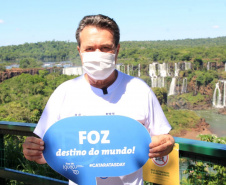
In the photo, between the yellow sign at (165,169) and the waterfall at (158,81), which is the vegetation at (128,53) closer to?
the waterfall at (158,81)

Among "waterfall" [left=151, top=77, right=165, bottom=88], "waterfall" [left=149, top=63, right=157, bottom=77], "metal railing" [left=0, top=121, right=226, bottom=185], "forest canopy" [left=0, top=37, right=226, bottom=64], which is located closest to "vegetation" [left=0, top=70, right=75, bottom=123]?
"forest canopy" [left=0, top=37, right=226, bottom=64]

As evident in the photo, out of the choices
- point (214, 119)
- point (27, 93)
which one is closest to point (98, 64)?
point (27, 93)

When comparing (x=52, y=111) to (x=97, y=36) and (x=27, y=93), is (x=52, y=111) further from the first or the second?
(x=27, y=93)

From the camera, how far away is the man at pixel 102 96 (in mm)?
1122

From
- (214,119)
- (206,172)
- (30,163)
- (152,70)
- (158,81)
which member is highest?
(206,172)

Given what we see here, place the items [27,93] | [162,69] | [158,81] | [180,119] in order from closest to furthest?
[180,119], [27,93], [158,81], [162,69]

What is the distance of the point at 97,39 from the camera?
1.12 meters

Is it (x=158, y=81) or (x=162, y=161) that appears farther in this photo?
(x=158, y=81)

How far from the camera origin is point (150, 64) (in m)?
65.2

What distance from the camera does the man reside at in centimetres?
112

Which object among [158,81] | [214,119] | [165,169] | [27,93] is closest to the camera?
[165,169]

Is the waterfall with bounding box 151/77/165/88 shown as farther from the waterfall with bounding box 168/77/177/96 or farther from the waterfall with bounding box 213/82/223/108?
the waterfall with bounding box 213/82/223/108

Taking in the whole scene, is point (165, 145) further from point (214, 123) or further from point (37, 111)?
point (214, 123)

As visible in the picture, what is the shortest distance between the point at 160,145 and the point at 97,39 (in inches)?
17.3
